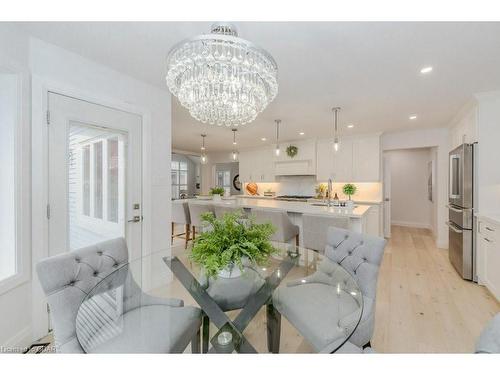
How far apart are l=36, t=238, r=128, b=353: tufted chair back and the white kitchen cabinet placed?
3.59m

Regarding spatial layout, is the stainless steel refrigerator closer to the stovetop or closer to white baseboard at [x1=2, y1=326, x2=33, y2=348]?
the stovetop

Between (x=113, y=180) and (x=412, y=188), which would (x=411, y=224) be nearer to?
(x=412, y=188)

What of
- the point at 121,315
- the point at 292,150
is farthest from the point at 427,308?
the point at 292,150

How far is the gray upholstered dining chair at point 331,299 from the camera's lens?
1151mm

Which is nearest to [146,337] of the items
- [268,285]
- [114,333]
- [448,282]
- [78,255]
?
[114,333]

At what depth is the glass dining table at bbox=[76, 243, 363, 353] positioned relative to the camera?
1.04 m

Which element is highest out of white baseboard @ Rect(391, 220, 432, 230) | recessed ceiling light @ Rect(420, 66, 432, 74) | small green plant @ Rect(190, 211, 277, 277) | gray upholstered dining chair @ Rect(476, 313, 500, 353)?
recessed ceiling light @ Rect(420, 66, 432, 74)

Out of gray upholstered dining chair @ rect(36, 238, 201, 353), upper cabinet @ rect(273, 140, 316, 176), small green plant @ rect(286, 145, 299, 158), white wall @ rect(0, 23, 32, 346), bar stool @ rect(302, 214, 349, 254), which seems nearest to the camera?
gray upholstered dining chair @ rect(36, 238, 201, 353)

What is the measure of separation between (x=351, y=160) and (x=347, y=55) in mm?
3501

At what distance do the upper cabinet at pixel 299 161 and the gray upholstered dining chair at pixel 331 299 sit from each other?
3999 millimetres

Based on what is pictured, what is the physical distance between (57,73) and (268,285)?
7.64 ft

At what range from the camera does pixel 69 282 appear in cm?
116

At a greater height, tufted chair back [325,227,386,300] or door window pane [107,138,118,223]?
door window pane [107,138,118,223]

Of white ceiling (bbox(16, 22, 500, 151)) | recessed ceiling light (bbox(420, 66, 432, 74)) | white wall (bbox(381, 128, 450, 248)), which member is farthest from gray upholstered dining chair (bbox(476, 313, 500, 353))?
white wall (bbox(381, 128, 450, 248))
